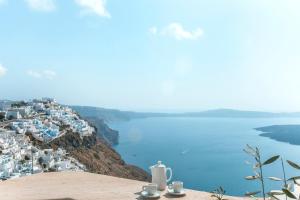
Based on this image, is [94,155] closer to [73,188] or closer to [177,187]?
[73,188]

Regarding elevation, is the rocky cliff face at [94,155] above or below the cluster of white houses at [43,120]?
below

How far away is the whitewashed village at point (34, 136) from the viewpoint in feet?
74.5

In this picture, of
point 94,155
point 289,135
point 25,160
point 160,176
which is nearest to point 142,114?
point 289,135

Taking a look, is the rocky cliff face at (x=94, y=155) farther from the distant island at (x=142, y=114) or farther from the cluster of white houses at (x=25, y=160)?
the distant island at (x=142, y=114)

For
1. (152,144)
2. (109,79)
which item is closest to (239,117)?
(152,144)

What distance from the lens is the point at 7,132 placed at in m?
28.8

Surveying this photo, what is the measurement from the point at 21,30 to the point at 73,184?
1148 inches

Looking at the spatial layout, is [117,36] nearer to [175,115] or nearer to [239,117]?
[239,117]

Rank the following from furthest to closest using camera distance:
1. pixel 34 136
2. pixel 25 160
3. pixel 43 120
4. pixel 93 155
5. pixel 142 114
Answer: pixel 142 114
pixel 43 120
pixel 93 155
pixel 34 136
pixel 25 160

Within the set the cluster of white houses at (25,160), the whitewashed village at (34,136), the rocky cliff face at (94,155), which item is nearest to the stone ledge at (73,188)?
the whitewashed village at (34,136)

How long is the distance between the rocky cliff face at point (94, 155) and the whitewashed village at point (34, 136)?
632 millimetres

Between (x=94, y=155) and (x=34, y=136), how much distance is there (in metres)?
4.94

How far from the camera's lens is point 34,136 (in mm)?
30875

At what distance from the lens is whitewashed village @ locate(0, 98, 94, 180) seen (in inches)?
894
